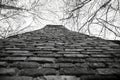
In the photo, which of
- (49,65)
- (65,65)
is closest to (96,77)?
(65,65)

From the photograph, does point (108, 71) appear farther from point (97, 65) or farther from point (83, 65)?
point (83, 65)

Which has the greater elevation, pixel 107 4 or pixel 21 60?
pixel 107 4

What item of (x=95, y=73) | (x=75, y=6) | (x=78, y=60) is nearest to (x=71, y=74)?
(x=95, y=73)

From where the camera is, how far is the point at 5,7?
804 cm

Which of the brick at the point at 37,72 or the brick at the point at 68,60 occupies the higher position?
the brick at the point at 68,60

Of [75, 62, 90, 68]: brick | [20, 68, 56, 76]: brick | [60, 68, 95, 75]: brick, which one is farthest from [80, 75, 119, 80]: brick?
[20, 68, 56, 76]: brick

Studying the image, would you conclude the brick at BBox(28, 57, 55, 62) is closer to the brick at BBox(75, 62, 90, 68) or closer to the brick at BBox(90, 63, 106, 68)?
the brick at BBox(75, 62, 90, 68)

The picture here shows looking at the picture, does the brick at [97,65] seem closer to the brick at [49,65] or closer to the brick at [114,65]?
the brick at [114,65]

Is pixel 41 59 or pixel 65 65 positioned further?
pixel 41 59

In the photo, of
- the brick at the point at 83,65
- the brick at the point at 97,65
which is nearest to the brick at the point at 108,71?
the brick at the point at 97,65

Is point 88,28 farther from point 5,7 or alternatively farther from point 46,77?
point 46,77

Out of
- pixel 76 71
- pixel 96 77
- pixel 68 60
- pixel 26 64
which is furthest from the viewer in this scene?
pixel 68 60

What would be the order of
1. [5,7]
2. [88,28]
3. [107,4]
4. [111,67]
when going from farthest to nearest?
1. [88,28]
2. [5,7]
3. [107,4]
4. [111,67]

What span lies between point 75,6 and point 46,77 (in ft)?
22.0
